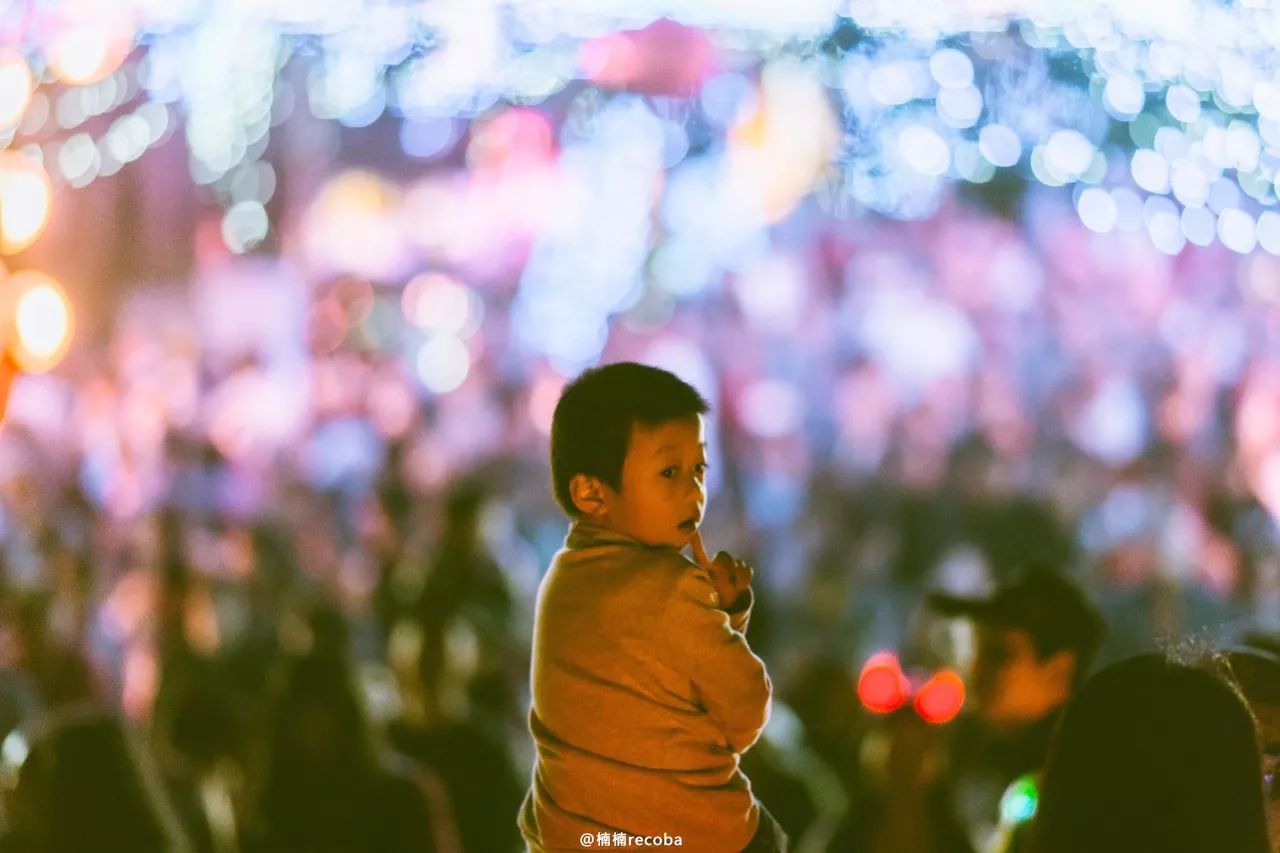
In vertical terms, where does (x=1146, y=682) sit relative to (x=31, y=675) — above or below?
above

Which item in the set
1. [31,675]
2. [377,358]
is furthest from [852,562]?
[377,358]

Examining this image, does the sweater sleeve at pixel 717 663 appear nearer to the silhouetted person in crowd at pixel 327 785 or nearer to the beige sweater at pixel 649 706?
the beige sweater at pixel 649 706

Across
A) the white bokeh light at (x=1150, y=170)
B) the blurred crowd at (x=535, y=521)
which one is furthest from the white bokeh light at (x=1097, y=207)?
the white bokeh light at (x=1150, y=170)

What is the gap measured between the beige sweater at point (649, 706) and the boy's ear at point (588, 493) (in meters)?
0.07

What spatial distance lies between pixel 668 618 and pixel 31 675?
4067 mm

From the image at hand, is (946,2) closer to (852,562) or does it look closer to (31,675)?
(852,562)

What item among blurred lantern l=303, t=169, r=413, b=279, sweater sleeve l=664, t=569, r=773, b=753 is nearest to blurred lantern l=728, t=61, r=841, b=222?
blurred lantern l=303, t=169, r=413, b=279

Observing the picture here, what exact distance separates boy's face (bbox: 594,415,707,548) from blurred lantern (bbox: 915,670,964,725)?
1.62 metres

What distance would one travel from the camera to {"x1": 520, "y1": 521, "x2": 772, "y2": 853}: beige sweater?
1.83 m

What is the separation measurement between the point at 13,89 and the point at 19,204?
65 centimetres

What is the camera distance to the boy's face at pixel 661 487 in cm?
191

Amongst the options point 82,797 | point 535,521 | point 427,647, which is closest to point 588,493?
point 82,797

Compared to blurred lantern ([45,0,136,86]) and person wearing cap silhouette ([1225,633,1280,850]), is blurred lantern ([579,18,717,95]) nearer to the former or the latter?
blurred lantern ([45,0,136,86])

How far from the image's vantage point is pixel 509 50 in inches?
284
